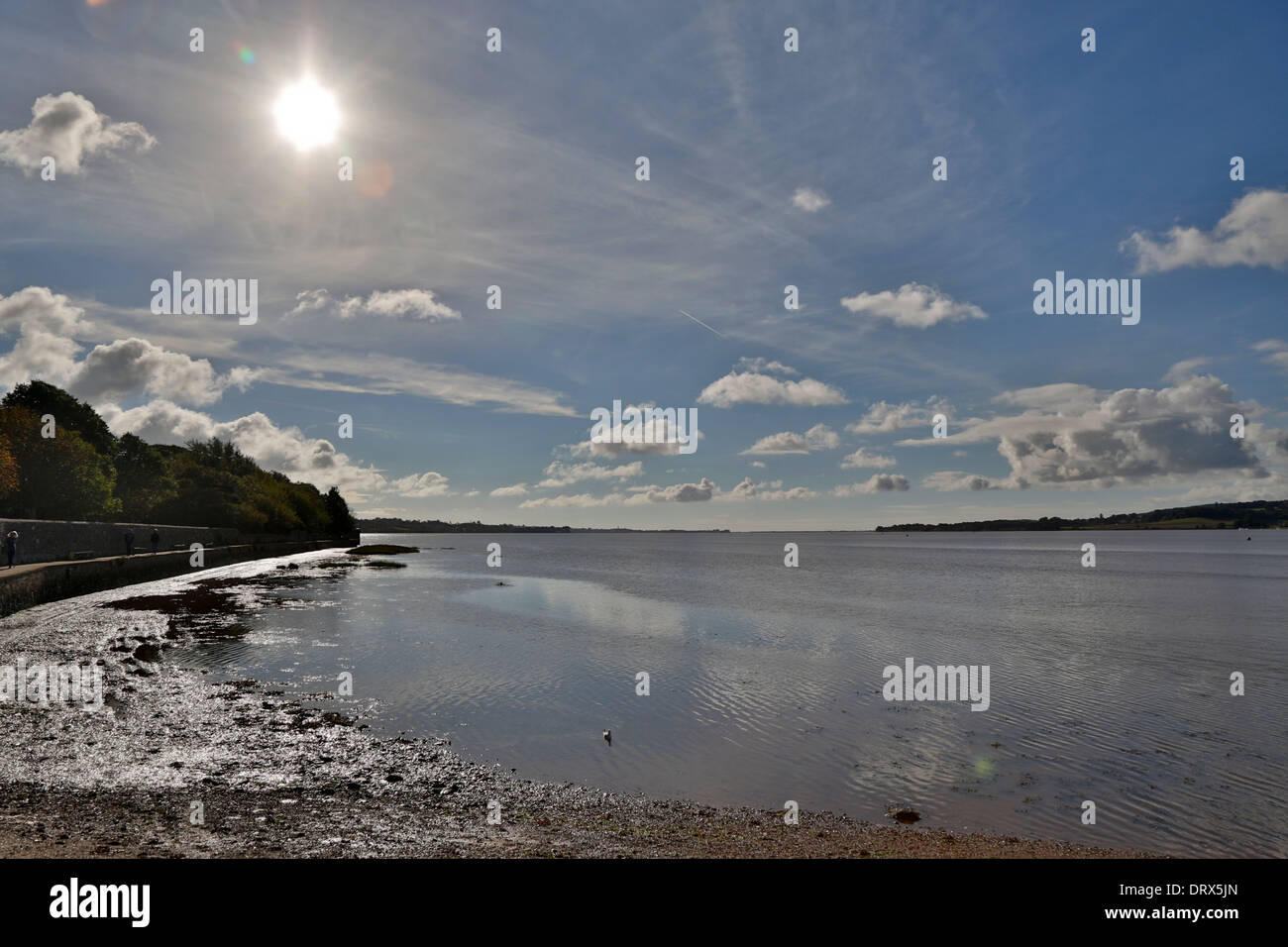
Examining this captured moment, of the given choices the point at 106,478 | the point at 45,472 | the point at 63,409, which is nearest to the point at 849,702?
the point at 45,472

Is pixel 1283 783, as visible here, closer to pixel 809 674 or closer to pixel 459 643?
→ pixel 809 674

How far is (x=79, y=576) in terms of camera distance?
45.5m

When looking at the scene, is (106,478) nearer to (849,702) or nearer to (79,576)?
A: (79,576)

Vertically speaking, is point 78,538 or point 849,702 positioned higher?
point 78,538

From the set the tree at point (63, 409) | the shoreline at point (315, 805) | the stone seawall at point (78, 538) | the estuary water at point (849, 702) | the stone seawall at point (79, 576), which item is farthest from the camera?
the tree at point (63, 409)

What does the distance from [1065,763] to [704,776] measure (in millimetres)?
8792

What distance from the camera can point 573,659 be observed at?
96.5 feet

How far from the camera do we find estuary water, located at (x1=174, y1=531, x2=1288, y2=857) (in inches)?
560

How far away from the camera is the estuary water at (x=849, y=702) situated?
14.2m

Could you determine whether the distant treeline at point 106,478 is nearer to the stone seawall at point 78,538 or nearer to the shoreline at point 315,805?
→ the stone seawall at point 78,538

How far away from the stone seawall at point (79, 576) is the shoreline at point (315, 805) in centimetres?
2460

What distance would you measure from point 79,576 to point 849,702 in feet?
163

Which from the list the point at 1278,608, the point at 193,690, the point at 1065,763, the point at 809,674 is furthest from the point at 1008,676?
the point at 1278,608

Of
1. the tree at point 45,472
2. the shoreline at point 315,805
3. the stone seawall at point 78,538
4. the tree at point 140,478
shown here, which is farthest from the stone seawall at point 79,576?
the tree at point 140,478
